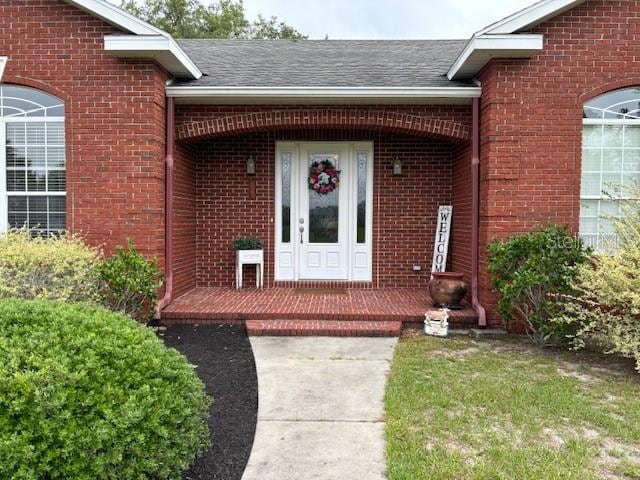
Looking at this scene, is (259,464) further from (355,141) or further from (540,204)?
(355,141)

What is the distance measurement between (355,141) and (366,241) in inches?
66.3

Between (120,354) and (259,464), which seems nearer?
(120,354)

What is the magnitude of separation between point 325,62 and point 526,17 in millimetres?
3511

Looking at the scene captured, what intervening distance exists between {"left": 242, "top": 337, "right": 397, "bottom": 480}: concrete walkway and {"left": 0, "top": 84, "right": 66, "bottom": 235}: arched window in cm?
348

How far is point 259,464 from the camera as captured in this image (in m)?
3.01

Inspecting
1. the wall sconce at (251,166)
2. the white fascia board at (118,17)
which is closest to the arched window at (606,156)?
the wall sconce at (251,166)

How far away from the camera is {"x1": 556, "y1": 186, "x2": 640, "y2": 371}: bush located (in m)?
4.93

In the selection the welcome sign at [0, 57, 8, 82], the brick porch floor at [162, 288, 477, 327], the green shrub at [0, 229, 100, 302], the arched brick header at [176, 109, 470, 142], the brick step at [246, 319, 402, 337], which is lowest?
the brick step at [246, 319, 402, 337]

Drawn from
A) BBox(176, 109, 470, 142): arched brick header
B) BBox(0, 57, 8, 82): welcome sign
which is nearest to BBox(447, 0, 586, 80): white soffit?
BBox(176, 109, 470, 142): arched brick header

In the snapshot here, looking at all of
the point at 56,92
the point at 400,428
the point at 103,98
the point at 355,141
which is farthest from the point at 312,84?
the point at 400,428

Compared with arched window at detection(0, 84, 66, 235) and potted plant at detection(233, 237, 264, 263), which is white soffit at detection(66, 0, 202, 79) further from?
potted plant at detection(233, 237, 264, 263)

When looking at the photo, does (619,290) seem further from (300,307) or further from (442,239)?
(300,307)

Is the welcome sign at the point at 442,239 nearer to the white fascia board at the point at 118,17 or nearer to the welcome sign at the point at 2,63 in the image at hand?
the white fascia board at the point at 118,17

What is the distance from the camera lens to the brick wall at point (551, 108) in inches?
250
